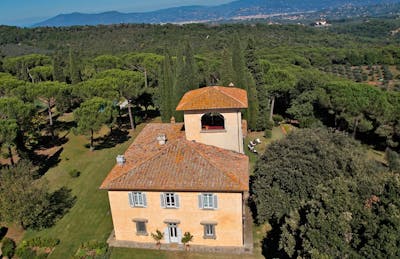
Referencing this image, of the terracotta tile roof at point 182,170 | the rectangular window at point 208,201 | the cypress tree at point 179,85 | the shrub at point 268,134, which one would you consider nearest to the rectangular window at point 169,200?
the terracotta tile roof at point 182,170

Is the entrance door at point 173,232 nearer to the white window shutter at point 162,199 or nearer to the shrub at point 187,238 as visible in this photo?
the shrub at point 187,238

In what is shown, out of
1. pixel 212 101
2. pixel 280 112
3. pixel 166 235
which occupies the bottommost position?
pixel 280 112

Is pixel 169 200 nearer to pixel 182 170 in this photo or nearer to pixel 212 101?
pixel 182 170

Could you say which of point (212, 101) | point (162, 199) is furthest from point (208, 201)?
point (212, 101)

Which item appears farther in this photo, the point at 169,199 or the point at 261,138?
the point at 261,138

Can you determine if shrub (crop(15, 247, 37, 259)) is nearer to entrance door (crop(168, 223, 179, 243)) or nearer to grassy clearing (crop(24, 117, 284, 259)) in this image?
grassy clearing (crop(24, 117, 284, 259))

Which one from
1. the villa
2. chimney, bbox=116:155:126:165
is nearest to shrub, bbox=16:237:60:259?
the villa

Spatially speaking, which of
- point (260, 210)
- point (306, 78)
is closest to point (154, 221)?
point (260, 210)

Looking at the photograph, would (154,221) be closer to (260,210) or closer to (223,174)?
(223,174)
